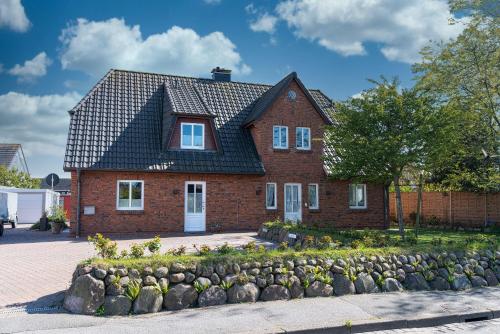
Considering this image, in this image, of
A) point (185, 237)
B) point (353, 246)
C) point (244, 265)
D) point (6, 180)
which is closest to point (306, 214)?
point (185, 237)

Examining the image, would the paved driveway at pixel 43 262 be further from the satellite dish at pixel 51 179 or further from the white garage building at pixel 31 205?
the white garage building at pixel 31 205

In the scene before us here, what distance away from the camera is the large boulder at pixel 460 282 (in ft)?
31.6

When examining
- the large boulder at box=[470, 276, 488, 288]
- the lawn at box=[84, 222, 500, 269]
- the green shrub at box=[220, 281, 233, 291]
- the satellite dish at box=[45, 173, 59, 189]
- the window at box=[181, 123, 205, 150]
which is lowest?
the large boulder at box=[470, 276, 488, 288]

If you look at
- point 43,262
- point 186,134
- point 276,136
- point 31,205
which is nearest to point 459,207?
point 276,136

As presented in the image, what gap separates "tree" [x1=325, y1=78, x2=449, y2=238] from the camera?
13.3m

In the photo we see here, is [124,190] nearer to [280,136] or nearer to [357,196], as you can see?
[280,136]

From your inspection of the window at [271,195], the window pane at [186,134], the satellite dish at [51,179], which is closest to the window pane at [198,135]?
the window pane at [186,134]

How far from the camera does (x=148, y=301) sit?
298 inches

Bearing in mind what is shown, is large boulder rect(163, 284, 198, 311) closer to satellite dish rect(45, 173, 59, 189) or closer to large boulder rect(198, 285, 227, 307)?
large boulder rect(198, 285, 227, 307)

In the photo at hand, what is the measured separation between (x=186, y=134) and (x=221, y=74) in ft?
22.8

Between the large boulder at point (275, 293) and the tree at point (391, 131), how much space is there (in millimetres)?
6402

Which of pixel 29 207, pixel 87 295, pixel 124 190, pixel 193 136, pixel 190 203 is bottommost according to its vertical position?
pixel 87 295

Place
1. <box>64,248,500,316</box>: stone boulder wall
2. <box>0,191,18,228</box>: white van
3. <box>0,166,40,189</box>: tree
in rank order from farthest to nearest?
<box>0,166,40,189</box>: tree
<box>0,191,18,228</box>: white van
<box>64,248,500,316</box>: stone boulder wall

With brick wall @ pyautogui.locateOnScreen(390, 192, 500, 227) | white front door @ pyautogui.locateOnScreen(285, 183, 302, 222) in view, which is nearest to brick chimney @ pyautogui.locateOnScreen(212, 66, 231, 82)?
white front door @ pyautogui.locateOnScreen(285, 183, 302, 222)
